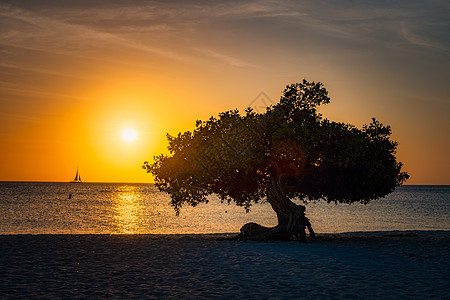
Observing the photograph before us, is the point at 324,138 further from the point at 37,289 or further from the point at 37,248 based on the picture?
the point at 37,289

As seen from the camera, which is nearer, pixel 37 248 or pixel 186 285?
pixel 186 285

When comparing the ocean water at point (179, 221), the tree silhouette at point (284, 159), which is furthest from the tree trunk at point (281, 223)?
the ocean water at point (179, 221)

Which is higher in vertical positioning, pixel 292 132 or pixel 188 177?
pixel 292 132

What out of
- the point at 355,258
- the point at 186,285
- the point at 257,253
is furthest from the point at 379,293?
the point at 257,253

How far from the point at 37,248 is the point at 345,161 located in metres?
19.2

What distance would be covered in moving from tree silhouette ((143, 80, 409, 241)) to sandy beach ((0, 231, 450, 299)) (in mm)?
4602

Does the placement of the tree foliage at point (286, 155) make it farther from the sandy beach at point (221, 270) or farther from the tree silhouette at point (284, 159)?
the sandy beach at point (221, 270)

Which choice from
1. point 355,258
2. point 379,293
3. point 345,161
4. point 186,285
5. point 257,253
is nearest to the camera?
point 379,293

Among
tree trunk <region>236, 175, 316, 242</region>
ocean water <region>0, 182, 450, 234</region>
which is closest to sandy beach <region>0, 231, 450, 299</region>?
tree trunk <region>236, 175, 316, 242</region>

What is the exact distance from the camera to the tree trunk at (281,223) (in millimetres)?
33062

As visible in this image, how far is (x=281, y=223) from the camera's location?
33.8m

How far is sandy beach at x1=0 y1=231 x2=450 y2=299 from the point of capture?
15414 mm

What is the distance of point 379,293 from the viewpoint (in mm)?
15320

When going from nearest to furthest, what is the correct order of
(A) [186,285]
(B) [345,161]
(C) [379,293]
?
(C) [379,293] → (A) [186,285] → (B) [345,161]
